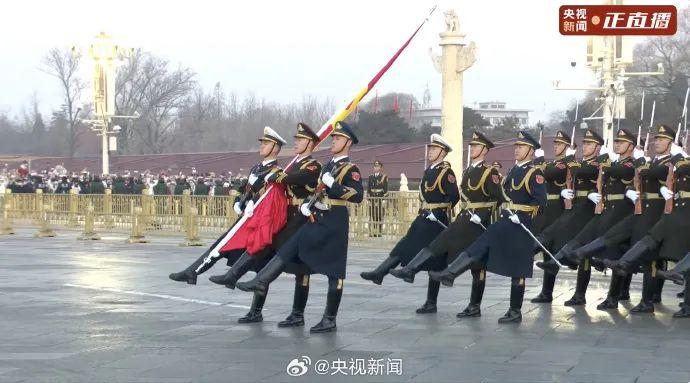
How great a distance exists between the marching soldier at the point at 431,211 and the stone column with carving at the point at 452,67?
15709 millimetres

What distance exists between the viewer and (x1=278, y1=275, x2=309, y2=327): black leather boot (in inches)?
418

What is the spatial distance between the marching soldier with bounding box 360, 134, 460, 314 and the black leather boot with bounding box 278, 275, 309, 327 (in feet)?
2.89

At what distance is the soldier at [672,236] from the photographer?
11.1 meters

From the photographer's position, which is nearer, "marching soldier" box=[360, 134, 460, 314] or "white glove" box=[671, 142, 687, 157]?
"white glove" box=[671, 142, 687, 157]

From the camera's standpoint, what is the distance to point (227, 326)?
10.7 meters

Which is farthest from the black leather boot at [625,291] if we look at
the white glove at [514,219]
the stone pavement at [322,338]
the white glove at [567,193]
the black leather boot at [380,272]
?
the black leather boot at [380,272]

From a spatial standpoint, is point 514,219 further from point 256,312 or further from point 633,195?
point 256,312

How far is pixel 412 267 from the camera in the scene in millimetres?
11195

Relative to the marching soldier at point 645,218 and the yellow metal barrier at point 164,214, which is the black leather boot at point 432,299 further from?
the yellow metal barrier at point 164,214

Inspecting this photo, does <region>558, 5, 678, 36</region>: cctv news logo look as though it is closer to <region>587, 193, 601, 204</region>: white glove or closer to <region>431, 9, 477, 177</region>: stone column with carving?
<region>431, 9, 477, 177</region>: stone column with carving

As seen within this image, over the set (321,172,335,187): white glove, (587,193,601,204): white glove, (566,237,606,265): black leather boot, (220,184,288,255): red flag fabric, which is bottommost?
(566,237,606,265): black leather boot

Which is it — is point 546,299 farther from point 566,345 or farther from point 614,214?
point 566,345

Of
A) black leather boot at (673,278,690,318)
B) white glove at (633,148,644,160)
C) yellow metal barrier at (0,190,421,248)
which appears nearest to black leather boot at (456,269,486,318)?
black leather boot at (673,278,690,318)

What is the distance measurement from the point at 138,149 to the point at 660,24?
176ft
